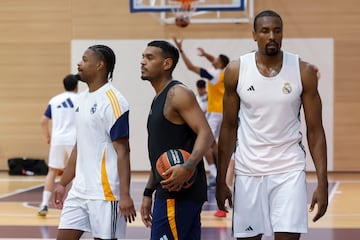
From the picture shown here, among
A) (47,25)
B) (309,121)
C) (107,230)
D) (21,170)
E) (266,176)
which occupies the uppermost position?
(47,25)

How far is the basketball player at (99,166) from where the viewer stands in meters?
5.59

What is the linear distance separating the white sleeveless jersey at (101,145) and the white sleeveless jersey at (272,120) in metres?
0.97

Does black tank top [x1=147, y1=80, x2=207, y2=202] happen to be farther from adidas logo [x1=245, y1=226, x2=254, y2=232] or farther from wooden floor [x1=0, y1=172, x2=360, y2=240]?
wooden floor [x1=0, y1=172, x2=360, y2=240]

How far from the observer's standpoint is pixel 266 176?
5.17 m

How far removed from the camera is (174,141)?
5125mm

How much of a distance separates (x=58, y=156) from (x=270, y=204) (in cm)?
646

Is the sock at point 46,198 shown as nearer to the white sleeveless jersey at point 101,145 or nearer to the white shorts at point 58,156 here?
the white shorts at point 58,156

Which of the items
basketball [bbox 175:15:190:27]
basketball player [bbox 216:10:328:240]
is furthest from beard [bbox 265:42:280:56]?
basketball [bbox 175:15:190:27]

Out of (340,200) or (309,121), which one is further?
(340,200)

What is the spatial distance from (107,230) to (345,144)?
12.7m

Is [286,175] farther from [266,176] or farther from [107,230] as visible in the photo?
[107,230]

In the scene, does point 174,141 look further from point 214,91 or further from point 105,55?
point 214,91

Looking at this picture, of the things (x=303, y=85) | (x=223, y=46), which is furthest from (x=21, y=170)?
(x=303, y=85)

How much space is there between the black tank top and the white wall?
12446 millimetres
